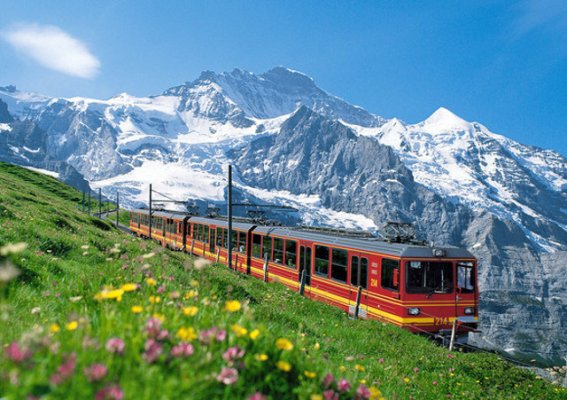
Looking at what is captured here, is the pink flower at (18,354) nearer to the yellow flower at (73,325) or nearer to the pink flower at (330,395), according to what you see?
the yellow flower at (73,325)

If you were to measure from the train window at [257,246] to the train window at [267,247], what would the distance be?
19.7 inches

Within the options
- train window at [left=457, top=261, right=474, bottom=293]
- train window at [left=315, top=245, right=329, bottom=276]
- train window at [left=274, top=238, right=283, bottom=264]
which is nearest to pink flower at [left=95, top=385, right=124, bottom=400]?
train window at [left=457, top=261, right=474, bottom=293]

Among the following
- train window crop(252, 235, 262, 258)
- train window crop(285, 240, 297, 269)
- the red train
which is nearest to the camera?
the red train

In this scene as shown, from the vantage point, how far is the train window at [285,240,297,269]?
22469 mm

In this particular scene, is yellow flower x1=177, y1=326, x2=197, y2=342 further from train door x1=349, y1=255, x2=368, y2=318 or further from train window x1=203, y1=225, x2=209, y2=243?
train window x1=203, y1=225, x2=209, y2=243

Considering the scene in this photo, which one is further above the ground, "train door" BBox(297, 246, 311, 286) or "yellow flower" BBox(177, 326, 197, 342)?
"yellow flower" BBox(177, 326, 197, 342)

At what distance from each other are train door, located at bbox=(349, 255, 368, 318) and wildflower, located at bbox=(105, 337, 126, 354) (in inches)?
626

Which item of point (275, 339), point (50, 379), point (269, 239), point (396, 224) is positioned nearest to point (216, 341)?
point (275, 339)

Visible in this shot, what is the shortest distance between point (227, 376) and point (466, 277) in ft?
55.3

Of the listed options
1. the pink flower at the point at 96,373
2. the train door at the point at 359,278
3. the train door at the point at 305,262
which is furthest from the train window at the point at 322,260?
the pink flower at the point at 96,373

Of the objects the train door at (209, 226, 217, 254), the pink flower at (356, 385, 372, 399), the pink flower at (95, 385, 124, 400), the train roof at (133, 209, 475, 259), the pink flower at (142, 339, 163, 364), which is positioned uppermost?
the pink flower at (95, 385, 124, 400)

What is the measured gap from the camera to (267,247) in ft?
84.1

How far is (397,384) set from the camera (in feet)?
20.5

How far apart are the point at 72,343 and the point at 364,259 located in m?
16.0
